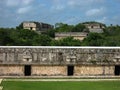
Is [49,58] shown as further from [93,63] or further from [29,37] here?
[29,37]

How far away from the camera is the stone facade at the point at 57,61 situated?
26625 mm

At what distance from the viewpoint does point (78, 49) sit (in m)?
27.1

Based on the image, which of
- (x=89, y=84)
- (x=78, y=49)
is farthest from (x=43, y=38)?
(x=89, y=84)

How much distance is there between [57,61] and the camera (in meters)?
26.8

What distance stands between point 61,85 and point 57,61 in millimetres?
4299

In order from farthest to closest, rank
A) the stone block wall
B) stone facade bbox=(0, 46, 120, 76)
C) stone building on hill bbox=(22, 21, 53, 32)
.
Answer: stone building on hill bbox=(22, 21, 53, 32) < the stone block wall < stone facade bbox=(0, 46, 120, 76)

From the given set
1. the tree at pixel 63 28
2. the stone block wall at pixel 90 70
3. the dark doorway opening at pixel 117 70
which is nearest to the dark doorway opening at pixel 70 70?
the stone block wall at pixel 90 70

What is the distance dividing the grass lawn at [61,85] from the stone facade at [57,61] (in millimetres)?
2650

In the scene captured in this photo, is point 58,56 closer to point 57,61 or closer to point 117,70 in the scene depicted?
point 57,61

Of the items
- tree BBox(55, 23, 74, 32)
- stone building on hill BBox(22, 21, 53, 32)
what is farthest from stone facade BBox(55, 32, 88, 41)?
tree BBox(55, 23, 74, 32)

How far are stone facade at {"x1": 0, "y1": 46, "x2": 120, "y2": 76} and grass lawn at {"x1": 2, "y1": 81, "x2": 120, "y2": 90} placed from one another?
2650mm

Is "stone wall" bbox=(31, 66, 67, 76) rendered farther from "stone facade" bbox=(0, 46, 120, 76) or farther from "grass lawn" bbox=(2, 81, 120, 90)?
"grass lawn" bbox=(2, 81, 120, 90)

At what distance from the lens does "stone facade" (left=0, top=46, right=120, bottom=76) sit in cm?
2662

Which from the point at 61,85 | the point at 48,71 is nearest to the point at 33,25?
the point at 48,71
